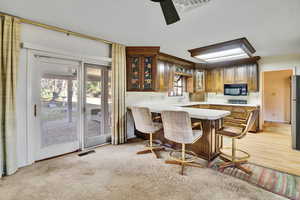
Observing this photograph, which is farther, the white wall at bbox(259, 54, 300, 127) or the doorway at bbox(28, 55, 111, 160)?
the white wall at bbox(259, 54, 300, 127)

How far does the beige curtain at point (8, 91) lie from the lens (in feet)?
7.12

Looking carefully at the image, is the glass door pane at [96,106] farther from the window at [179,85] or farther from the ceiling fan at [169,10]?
the window at [179,85]

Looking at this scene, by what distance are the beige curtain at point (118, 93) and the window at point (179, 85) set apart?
2.23 m

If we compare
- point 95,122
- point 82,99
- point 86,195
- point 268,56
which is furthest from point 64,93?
point 268,56

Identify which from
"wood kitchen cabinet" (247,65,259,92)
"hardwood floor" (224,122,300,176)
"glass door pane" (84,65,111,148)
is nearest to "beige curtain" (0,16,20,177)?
"glass door pane" (84,65,111,148)

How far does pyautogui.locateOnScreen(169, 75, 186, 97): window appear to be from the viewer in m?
5.29

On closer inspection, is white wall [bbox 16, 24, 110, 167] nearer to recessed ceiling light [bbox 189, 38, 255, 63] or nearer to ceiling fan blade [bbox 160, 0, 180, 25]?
ceiling fan blade [bbox 160, 0, 180, 25]

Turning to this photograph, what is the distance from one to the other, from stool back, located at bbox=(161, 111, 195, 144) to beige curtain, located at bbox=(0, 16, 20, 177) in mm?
2433

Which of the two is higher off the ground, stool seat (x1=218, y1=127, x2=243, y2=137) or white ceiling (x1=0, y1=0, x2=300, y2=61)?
white ceiling (x1=0, y1=0, x2=300, y2=61)

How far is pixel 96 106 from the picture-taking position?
11.2ft

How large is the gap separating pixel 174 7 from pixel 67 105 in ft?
9.07

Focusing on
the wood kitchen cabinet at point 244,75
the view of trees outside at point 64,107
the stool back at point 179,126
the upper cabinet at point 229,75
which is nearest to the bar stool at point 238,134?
the stool back at point 179,126

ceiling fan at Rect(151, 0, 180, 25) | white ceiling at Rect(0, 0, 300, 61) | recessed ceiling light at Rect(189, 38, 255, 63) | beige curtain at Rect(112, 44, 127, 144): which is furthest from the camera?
beige curtain at Rect(112, 44, 127, 144)

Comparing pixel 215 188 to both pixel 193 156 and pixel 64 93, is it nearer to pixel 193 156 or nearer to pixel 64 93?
pixel 193 156
